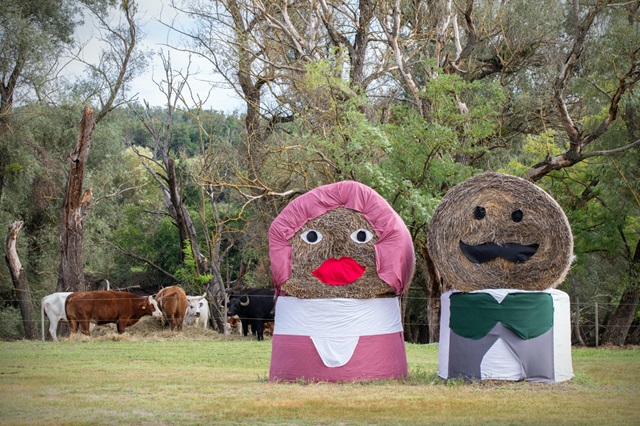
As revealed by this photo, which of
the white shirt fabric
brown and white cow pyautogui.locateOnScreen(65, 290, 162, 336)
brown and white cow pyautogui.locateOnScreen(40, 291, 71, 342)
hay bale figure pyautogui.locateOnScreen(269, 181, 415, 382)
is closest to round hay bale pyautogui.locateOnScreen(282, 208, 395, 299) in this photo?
hay bale figure pyautogui.locateOnScreen(269, 181, 415, 382)

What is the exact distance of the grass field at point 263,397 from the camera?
27.2 feet

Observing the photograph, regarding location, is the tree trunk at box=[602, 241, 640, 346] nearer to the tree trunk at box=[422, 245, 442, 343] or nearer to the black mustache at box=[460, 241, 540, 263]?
the tree trunk at box=[422, 245, 442, 343]

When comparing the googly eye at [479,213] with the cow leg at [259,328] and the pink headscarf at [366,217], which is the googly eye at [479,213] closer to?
the pink headscarf at [366,217]

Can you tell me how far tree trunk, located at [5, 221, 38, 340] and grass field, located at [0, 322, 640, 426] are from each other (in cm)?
929

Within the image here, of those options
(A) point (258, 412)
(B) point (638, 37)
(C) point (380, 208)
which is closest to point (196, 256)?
(B) point (638, 37)

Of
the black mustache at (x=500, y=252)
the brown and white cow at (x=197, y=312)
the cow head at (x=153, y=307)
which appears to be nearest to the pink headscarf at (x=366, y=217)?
the black mustache at (x=500, y=252)

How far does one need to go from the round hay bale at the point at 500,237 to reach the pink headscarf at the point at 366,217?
0.46 m

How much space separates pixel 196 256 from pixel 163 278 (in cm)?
1399

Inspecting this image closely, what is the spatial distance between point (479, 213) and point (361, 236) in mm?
1588

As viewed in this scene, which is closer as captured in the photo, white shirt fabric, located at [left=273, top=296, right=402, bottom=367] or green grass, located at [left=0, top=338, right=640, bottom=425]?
green grass, located at [left=0, top=338, right=640, bottom=425]

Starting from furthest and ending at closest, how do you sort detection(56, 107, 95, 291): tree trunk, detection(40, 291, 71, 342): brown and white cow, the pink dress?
detection(56, 107, 95, 291): tree trunk → detection(40, 291, 71, 342): brown and white cow → the pink dress

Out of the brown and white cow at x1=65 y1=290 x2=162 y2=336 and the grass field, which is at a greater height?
the brown and white cow at x1=65 y1=290 x2=162 y2=336

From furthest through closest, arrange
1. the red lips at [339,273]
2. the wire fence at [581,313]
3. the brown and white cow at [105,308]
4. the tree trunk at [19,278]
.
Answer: the wire fence at [581,313] → the tree trunk at [19,278] → the brown and white cow at [105,308] → the red lips at [339,273]

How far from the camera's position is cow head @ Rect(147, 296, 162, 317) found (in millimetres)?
21375
